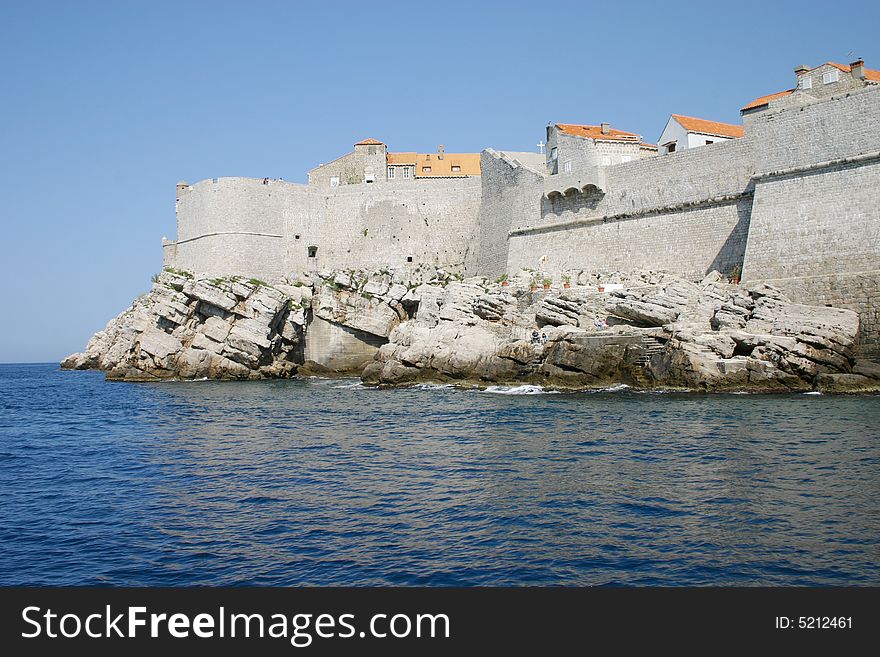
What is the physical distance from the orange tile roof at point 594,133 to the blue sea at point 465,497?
15572 mm

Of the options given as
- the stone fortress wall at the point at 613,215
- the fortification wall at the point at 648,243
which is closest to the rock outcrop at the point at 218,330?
the stone fortress wall at the point at 613,215

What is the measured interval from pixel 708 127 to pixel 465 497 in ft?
83.1

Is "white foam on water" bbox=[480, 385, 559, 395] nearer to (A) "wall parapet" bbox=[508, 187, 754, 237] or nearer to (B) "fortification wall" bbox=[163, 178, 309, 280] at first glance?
(A) "wall parapet" bbox=[508, 187, 754, 237]

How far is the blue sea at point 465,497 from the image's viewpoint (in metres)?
7.66

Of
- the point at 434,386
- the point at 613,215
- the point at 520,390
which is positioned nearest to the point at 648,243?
the point at 613,215

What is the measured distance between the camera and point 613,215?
98.8 feet

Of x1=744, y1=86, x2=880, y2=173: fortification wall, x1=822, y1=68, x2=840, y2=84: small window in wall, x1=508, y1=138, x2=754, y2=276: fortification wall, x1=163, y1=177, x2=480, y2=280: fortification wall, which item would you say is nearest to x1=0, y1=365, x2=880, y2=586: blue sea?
x1=744, y1=86, x2=880, y2=173: fortification wall

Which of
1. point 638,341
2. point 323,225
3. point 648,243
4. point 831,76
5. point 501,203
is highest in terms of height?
point 831,76

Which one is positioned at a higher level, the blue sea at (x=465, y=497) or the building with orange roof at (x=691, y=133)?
the building with orange roof at (x=691, y=133)

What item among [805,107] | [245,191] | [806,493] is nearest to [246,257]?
[245,191]

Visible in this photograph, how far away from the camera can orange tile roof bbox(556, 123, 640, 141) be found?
32.2 m

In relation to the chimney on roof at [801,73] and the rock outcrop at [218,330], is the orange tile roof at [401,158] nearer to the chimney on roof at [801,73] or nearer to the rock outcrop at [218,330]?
the rock outcrop at [218,330]

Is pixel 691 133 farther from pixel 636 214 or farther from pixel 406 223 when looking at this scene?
pixel 406 223

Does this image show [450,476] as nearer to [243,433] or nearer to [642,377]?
[243,433]
